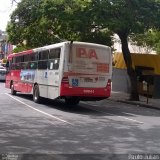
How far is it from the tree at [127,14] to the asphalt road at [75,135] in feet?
21.8

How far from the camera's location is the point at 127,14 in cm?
2266

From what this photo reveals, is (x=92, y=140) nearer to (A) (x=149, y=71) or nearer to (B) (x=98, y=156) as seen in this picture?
(B) (x=98, y=156)

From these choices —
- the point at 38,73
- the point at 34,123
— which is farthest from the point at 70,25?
the point at 34,123

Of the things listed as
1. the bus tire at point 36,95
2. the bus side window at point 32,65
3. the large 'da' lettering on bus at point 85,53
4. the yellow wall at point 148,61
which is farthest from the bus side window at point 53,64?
the yellow wall at point 148,61

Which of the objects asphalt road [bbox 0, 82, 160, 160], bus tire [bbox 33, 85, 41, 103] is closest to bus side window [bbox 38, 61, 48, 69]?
bus tire [bbox 33, 85, 41, 103]

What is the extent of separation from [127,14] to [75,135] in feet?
40.0

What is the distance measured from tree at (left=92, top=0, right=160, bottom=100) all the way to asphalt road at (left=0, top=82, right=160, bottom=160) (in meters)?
6.65

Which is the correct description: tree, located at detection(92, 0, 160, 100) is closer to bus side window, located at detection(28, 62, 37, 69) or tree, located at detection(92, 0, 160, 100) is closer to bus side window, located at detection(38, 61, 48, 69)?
bus side window, located at detection(38, 61, 48, 69)

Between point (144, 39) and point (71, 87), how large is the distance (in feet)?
57.9

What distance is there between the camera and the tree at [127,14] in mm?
22281

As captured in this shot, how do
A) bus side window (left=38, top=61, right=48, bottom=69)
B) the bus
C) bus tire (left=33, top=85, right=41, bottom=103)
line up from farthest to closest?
bus tire (left=33, top=85, right=41, bottom=103) → bus side window (left=38, top=61, right=48, bottom=69) → the bus

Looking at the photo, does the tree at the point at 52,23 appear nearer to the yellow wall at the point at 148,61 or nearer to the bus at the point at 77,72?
the yellow wall at the point at 148,61

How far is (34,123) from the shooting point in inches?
552

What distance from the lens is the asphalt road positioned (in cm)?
952
